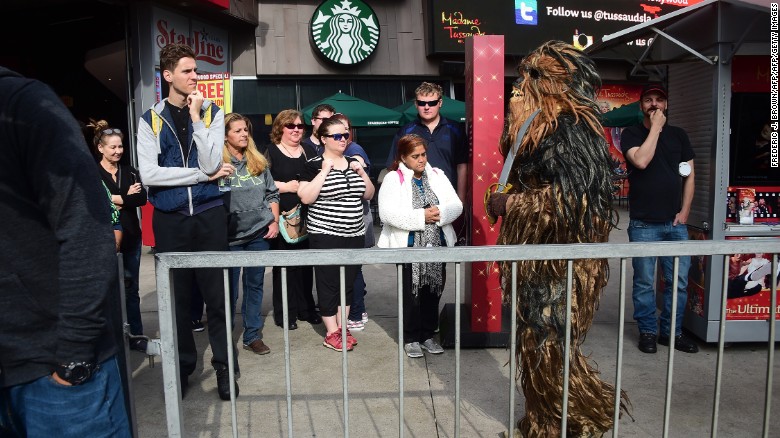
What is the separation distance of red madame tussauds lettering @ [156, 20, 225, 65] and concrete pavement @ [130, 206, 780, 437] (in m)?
6.89

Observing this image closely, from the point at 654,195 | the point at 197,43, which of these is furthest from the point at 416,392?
the point at 197,43

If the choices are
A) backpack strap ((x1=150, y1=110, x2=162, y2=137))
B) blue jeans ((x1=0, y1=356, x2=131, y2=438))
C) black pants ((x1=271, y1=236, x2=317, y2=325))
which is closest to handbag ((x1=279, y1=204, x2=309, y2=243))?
black pants ((x1=271, y1=236, x2=317, y2=325))

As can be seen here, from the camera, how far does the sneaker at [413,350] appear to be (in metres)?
4.70

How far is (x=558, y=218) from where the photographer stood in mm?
2936

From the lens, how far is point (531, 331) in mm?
3041

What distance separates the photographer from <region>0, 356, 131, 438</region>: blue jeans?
1784mm

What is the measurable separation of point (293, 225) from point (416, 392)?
1.91 metres

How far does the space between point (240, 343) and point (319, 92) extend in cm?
928

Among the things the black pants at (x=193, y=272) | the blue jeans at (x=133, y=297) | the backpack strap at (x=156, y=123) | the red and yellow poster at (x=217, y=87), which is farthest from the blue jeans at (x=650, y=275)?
the red and yellow poster at (x=217, y=87)

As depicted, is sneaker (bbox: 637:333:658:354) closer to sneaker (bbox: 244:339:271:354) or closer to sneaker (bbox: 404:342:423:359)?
sneaker (bbox: 404:342:423:359)

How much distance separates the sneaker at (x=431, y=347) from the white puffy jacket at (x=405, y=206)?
0.79 metres

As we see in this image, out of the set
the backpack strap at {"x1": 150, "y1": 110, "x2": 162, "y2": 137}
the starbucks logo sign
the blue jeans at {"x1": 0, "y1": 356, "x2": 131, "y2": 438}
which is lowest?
the blue jeans at {"x1": 0, "y1": 356, "x2": 131, "y2": 438}

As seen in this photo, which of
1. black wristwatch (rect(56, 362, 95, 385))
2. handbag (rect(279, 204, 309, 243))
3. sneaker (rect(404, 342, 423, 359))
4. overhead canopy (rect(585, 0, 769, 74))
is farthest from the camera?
handbag (rect(279, 204, 309, 243))

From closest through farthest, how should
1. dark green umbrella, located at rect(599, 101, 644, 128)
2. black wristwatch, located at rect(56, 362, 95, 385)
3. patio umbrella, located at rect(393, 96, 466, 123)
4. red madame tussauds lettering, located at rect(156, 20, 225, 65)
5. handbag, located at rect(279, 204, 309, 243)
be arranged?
black wristwatch, located at rect(56, 362, 95, 385) → handbag, located at rect(279, 204, 309, 243) → red madame tussauds lettering, located at rect(156, 20, 225, 65) → patio umbrella, located at rect(393, 96, 466, 123) → dark green umbrella, located at rect(599, 101, 644, 128)
